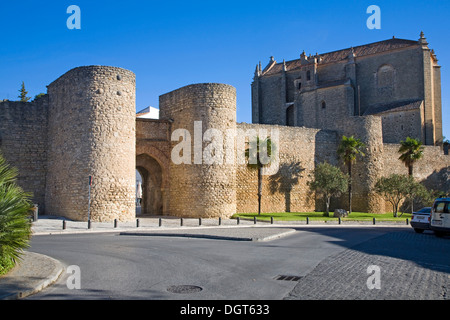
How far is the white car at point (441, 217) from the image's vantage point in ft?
54.2

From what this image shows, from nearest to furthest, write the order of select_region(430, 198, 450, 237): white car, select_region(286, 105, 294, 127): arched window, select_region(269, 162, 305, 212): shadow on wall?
select_region(430, 198, 450, 237): white car, select_region(269, 162, 305, 212): shadow on wall, select_region(286, 105, 294, 127): arched window

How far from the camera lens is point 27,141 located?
25.2 meters

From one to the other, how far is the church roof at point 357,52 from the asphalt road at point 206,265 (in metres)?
44.1

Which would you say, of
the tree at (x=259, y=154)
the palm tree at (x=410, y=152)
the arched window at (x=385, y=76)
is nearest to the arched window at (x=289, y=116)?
the arched window at (x=385, y=76)

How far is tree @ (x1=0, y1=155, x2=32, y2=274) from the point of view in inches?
310

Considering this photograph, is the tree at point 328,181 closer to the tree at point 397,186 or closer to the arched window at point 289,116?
the tree at point 397,186

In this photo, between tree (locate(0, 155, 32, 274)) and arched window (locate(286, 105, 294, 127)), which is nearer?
tree (locate(0, 155, 32, 274))

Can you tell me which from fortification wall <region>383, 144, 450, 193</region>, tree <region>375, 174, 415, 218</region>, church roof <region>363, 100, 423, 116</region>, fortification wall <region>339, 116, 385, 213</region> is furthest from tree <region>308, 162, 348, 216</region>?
church roof <region>363, 100, 423, 116</region>

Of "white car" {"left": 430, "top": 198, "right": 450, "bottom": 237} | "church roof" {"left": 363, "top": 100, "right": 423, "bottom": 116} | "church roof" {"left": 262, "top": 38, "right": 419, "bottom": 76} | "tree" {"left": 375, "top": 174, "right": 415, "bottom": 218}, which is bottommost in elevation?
"white car" {"left": 430, "top": 198, "right": 450, "bottom": 237}

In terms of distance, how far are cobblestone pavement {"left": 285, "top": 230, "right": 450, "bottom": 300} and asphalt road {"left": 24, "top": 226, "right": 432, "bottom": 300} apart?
33mm

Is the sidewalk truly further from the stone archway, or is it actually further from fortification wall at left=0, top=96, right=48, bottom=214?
the stone archway

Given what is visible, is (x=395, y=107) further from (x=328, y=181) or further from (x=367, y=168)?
(x=328, y=181)

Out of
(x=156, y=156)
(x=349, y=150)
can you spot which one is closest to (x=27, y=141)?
(x=156, y=156)
